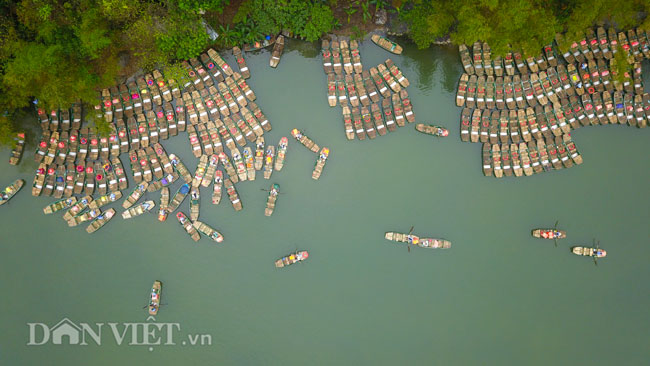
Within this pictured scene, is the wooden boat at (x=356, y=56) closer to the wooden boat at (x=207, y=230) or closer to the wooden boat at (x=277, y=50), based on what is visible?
the wooden boat at (x=277, y=50)

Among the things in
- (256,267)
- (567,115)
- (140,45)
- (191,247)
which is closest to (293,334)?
(256,267)

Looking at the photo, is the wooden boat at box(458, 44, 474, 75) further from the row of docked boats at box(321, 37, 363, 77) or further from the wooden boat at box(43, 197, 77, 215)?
the wooden boat at box(43, 197, 77, 215)

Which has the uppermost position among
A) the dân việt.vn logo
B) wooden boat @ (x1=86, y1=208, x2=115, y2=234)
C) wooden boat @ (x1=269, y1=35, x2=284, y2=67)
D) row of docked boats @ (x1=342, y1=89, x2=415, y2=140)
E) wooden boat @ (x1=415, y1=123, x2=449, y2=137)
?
wooden boat @ (x1=269, y1=35, x2=284, y2=67)

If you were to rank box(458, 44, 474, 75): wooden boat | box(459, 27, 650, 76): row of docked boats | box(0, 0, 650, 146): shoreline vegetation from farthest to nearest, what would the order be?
box(458, 44, 474, 75): wooden boat, box(459, 27, 650, 76): row of docked boats, box(0, 0, 650, 146): shoreline vegetation

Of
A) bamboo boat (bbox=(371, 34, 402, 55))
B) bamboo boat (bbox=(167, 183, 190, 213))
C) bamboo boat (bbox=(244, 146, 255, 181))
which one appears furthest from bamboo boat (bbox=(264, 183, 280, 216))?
bamboo boat (bbox=(371, 34, 402, 55))

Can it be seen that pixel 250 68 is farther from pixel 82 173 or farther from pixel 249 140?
pixel 82 173

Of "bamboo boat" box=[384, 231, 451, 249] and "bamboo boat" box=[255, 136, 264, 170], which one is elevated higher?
"bamboo boat" box=[255, 136, 264, 170]

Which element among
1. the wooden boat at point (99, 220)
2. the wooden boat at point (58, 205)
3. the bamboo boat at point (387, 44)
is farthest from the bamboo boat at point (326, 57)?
the wooden boat at point (58, 205)
